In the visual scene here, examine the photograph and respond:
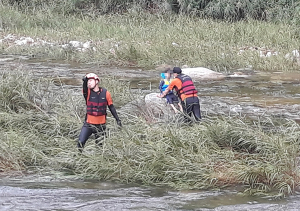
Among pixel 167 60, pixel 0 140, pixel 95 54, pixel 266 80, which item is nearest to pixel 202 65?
pixel 167 60

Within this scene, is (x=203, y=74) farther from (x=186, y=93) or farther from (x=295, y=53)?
(x=186, y=93)

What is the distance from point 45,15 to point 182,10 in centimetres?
658

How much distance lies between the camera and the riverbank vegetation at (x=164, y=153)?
6.38 metres

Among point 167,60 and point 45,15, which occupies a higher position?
point 45,15

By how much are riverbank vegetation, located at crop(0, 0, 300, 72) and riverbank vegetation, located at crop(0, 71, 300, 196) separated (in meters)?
8.50

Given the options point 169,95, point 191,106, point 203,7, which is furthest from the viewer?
point 203,7

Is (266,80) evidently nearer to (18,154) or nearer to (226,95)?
(226,95)

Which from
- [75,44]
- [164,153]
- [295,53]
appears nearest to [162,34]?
[75,44]

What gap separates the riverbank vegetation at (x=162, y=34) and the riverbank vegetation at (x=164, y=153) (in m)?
8.50

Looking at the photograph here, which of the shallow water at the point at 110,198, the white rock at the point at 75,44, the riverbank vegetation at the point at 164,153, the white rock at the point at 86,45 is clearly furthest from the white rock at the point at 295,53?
the shallow water at the point at 110,198

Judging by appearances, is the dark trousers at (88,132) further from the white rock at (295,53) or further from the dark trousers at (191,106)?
the white rock at (295,53)

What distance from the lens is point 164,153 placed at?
6.68m

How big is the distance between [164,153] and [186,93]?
8.59 feet

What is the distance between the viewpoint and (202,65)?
53.2ft
